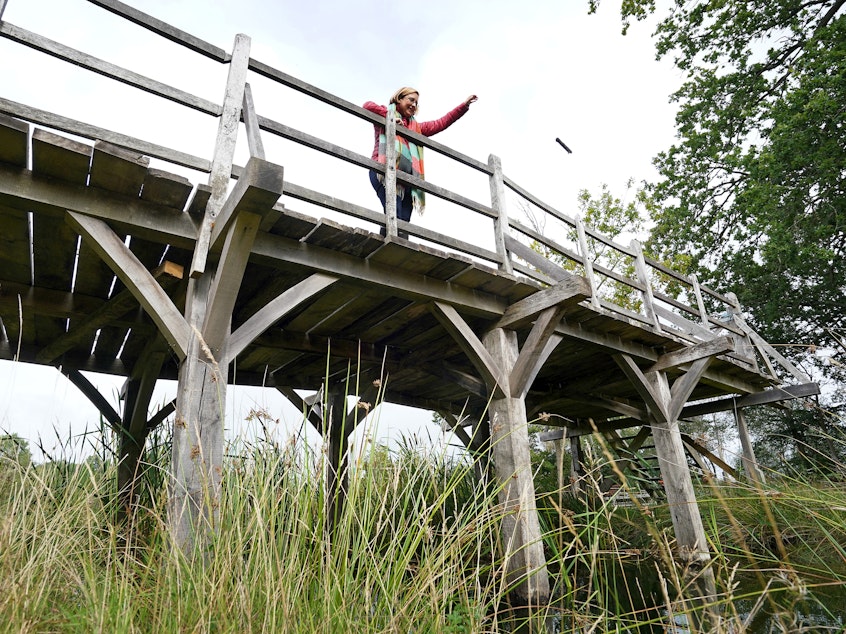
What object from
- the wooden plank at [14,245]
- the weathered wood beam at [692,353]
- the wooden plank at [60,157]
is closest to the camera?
the wooden plank at [60,157]

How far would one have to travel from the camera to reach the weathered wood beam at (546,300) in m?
4.18

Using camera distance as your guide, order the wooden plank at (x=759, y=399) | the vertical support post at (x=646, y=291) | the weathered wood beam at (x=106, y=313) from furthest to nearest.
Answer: the wooden plank at (x=759, y=399), the vertical support post at (x=646, y=291), the weathered wood beam at (x=106, y=313)

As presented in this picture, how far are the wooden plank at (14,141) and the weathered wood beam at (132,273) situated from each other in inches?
12.0

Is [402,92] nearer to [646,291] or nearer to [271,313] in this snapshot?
[271,313]

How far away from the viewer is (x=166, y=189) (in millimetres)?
2955

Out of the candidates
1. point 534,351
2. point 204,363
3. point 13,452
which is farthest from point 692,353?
point 13,452

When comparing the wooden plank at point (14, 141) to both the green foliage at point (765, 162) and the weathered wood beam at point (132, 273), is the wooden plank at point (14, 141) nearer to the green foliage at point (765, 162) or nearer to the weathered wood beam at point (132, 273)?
the weathered wood beam at point (132, 273)

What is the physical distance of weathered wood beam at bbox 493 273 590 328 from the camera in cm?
418

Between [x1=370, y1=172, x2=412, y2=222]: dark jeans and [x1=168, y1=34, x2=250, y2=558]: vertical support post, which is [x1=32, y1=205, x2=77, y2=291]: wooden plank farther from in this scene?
[x1=370, y1=172, x2=412, y2=222]: dark jeans

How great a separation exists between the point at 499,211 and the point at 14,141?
3366mm

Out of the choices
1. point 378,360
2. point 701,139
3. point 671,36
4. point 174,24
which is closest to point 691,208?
point 701,139

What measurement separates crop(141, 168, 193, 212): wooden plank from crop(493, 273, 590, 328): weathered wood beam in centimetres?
256

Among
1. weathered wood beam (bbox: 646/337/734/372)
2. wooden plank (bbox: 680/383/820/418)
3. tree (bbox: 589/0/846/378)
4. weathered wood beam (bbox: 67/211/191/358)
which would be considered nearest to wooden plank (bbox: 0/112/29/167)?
weathered wood beam (bbox: 67/211/191/358)

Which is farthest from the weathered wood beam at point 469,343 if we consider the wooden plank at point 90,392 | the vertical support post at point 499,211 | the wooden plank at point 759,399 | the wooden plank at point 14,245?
the wooden plank at point 759,399
